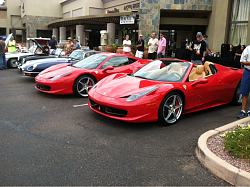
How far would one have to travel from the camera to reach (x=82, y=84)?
22.0ft

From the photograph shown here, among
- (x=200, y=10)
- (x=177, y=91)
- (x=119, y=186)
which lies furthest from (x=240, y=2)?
(x=119, y=186)

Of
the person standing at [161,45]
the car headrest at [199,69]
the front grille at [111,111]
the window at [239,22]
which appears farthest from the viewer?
the window at [239,22]

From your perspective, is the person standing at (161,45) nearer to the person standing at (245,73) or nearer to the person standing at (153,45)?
the person standing at (153,45)

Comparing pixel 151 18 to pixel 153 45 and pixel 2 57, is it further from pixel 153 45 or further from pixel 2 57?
pixel 2 57

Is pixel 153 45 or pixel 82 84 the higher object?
pixel 153 45

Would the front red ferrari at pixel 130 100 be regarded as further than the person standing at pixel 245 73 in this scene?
No

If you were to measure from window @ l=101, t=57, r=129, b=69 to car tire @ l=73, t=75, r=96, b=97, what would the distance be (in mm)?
634

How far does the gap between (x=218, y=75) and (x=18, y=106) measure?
4.77 m

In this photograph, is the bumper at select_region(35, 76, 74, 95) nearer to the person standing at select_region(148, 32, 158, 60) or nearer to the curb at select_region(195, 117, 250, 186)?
the curb at select_region(195, 117, 250, 186)

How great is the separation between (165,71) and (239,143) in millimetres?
2491

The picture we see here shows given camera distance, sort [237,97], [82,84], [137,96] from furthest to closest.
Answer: [82,84]
[237,97]
[137,96]

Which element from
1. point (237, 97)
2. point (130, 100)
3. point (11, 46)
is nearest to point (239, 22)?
point (237, 97)

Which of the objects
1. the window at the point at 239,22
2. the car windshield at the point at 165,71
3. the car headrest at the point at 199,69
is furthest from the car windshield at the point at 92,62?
the window at the point at 239,22

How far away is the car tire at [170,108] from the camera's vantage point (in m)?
4.47
